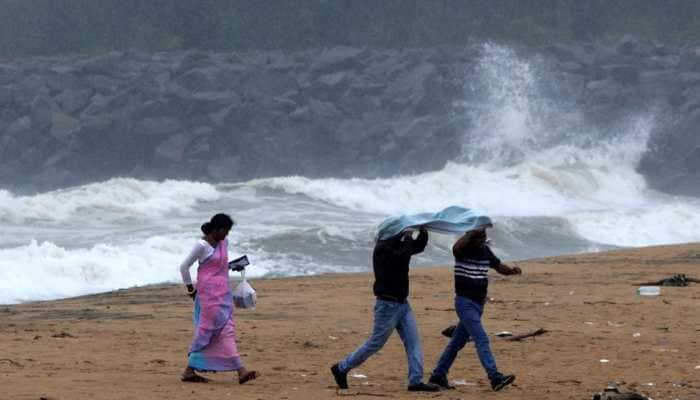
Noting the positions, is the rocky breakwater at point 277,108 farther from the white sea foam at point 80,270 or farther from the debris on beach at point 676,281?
the debris on beach at point 676,281

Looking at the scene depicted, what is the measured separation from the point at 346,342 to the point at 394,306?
2.90 metres

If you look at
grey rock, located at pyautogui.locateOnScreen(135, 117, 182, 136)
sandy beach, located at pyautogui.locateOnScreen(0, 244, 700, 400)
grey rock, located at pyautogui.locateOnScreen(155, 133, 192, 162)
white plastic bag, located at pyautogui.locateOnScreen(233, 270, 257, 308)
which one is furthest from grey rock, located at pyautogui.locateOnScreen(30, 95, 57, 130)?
white plastic bag, located at pyautogui.locateOnScreen(233, 270, 257, 308)

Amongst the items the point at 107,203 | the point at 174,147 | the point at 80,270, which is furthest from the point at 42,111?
the point at 80,270

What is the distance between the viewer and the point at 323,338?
12.5 meters

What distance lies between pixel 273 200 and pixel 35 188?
56.3 ft

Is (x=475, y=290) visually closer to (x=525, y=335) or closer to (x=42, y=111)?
(x=525, y=335)

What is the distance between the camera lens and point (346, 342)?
12.3 meters

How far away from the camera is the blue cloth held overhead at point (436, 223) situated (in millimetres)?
9281

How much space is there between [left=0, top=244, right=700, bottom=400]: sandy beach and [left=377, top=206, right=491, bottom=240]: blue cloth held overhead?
0.98 metres

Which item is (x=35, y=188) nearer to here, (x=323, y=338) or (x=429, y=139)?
(x=429, y=139)

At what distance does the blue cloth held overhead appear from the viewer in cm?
928

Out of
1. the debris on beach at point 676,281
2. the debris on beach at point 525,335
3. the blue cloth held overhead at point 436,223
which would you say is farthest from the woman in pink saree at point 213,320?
the debris on beach at point 676,281

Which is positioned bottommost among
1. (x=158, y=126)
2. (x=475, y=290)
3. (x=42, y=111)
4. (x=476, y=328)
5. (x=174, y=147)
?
(x=476, y=328)

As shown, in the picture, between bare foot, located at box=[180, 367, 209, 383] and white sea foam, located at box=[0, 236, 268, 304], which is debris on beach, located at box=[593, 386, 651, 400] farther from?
white sea foam, located at box=[0, 236, 268, 304]
